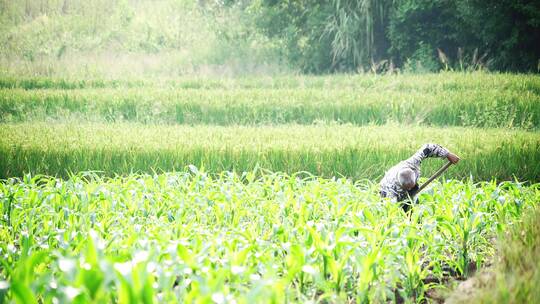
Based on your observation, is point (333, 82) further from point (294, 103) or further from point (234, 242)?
point (234, 242)

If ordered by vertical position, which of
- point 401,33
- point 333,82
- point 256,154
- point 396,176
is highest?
point 401,33

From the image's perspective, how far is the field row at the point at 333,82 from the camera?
5375 millimetres

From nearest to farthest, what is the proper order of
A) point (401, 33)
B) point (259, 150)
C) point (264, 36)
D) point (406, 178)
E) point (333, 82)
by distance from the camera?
point (406, 178) < point (259, 150) < point (333, 82) < point (401, 33) < point (264, 36)

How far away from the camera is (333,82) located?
275 inches

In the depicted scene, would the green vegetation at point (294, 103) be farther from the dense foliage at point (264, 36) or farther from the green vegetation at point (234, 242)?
the green vegetation at point (234, 242)

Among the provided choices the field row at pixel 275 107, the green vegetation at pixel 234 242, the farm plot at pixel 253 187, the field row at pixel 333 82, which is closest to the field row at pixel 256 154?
the farm plot at pixel 253 187

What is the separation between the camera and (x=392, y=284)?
2043mm

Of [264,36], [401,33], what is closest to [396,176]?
[401,33]

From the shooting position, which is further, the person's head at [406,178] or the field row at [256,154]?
the field row at [256,154]

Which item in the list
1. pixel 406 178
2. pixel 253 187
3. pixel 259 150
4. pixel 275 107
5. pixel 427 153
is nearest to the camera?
pixel 406 178

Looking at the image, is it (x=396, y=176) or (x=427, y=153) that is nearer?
(x=396, y=176)

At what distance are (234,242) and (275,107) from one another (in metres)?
3.71

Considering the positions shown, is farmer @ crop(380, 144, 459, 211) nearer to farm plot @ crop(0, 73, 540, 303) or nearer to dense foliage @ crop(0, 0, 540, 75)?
farm plot @ crop(0, 73, 540, 303)

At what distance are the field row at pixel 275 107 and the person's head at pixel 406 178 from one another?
2358 mm
